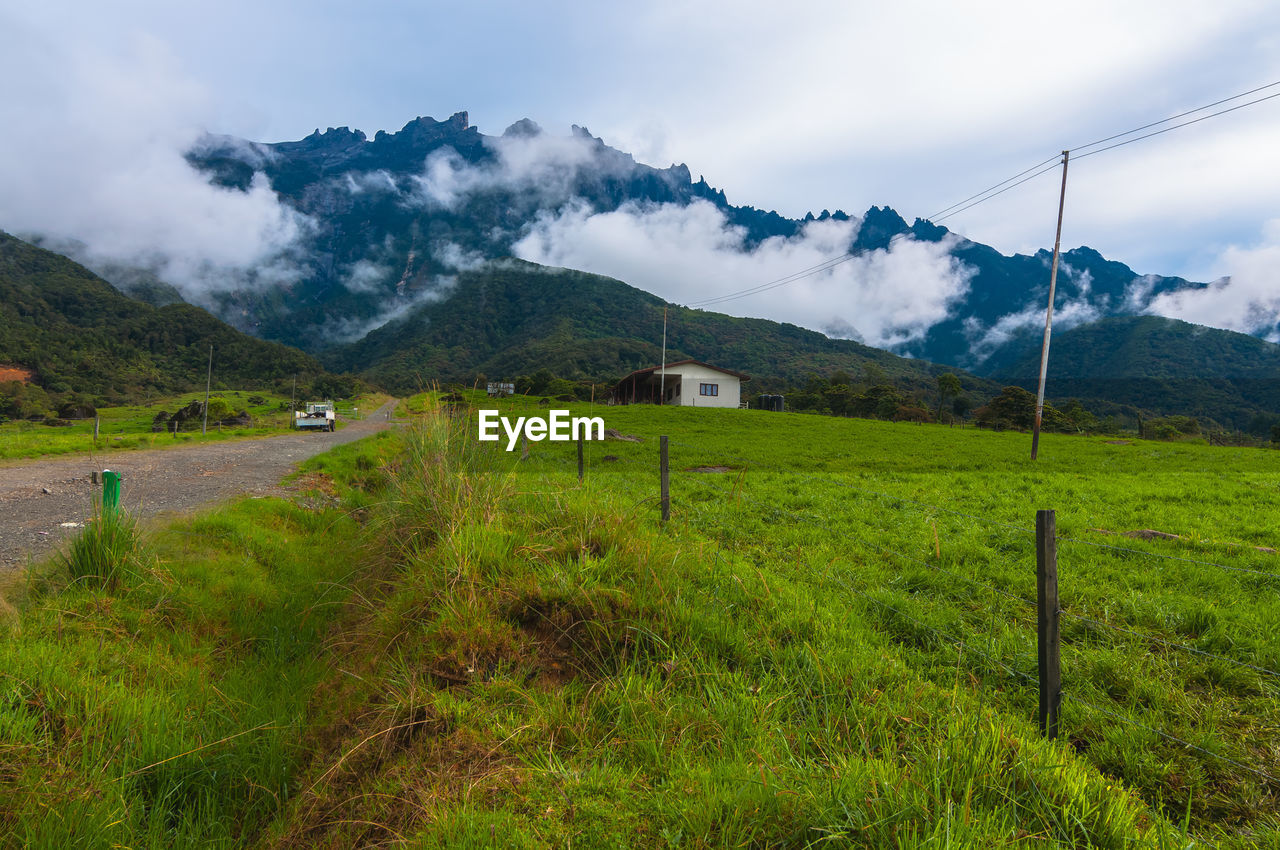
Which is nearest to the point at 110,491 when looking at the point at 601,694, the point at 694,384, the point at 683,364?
the point at 601,694

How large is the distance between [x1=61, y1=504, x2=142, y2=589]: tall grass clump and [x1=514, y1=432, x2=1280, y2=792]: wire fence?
454 centimetres

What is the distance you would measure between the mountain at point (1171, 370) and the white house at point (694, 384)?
82.6 metres

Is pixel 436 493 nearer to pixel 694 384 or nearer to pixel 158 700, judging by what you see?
pixel 158 700

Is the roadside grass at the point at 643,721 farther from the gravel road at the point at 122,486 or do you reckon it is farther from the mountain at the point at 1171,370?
the mountain at the point at 1171,370

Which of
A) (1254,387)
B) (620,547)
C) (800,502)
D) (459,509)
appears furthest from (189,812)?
(1254,387)

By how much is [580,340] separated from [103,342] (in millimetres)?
99637

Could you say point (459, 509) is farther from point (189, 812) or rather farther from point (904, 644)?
point (904, 644)

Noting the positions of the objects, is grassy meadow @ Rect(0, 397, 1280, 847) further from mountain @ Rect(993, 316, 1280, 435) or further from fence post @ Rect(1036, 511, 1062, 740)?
mountain @ Rect(993, 316, 1280, 435)

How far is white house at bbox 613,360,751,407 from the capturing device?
54.5 m

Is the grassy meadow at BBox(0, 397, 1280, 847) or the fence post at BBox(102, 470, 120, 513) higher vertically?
the fence post at BBox(102, 470, 120, 513)

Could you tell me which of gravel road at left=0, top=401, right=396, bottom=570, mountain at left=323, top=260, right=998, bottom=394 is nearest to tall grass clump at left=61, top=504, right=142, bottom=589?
gravel road at left=0, top=401, right=396, bottom=570

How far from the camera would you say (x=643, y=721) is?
9.50 ft

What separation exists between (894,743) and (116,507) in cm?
665

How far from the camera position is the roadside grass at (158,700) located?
2760 millimetres
